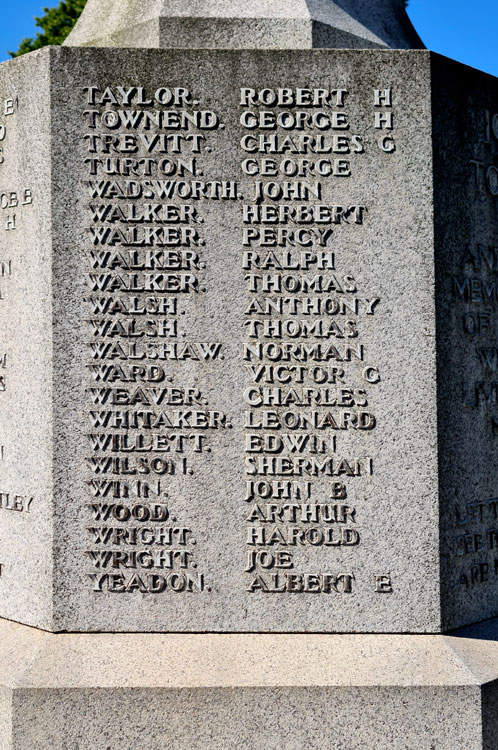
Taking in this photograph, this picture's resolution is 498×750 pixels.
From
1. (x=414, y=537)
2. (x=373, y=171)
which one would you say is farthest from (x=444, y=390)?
(x=373, y=171)

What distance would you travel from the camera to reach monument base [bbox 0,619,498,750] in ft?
12.6

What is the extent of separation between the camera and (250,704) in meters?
3.86

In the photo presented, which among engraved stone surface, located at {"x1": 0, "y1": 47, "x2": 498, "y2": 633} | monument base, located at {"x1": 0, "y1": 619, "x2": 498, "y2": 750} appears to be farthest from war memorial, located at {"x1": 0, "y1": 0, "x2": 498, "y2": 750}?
monument base, located at {"x1": 0, "y1": 619, "x2": 498, "y2": 750}

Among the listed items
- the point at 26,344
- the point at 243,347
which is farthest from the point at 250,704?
the point at 26,344

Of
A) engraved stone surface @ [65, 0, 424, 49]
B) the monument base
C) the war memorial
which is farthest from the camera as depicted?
engraved stone surface @ [65, 0, 424, 49]

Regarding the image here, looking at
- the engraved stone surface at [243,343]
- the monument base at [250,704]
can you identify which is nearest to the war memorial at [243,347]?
the engraved stone surface at [243,343]

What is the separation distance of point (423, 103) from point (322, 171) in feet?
1.95

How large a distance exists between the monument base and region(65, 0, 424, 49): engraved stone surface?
304 cm

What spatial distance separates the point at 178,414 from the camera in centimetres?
423

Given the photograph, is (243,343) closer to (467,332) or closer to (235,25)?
(467,332)

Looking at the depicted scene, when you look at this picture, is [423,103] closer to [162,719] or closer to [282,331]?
[282,331]

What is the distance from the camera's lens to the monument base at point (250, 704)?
3.85 meters

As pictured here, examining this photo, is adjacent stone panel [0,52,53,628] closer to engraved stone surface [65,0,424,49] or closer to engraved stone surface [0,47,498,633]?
engraved stone surface [0,47,498,633]

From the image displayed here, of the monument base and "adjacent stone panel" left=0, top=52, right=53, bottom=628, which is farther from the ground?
"adjacent stone panel" left=0, top=52, right=53, bottom=628
